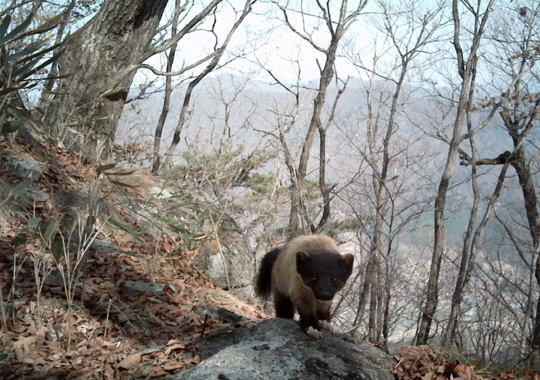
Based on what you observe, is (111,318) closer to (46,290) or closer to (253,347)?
(46,290)

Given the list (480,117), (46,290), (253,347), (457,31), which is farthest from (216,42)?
(253,347)

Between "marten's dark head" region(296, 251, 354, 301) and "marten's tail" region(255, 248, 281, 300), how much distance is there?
0.92 m

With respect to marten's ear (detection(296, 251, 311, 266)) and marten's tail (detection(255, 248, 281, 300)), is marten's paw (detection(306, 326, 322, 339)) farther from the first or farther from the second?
marten's tail (detection(255, 248, 281, 300))

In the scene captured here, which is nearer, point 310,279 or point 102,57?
point 310,279

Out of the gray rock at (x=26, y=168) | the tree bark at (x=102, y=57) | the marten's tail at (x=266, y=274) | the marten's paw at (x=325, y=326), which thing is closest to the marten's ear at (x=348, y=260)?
the marten's paw at (x=325, y=326)

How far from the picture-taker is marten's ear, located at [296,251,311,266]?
3904 mm

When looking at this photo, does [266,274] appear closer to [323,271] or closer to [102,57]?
[323,271]

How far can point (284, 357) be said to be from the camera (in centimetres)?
312

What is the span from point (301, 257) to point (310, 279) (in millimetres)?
196

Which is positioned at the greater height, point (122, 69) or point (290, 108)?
point (290, 108)

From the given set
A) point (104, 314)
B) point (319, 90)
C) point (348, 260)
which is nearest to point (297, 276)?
point (348, 260)

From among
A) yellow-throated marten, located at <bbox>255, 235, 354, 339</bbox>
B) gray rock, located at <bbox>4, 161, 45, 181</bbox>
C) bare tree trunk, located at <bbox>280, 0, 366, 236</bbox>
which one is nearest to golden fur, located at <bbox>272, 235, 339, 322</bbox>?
yellow-throated marten, located at <bbox>255, 235, 354, 339</bbox>

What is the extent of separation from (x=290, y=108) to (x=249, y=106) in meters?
1.71

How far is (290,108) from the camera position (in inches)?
584
